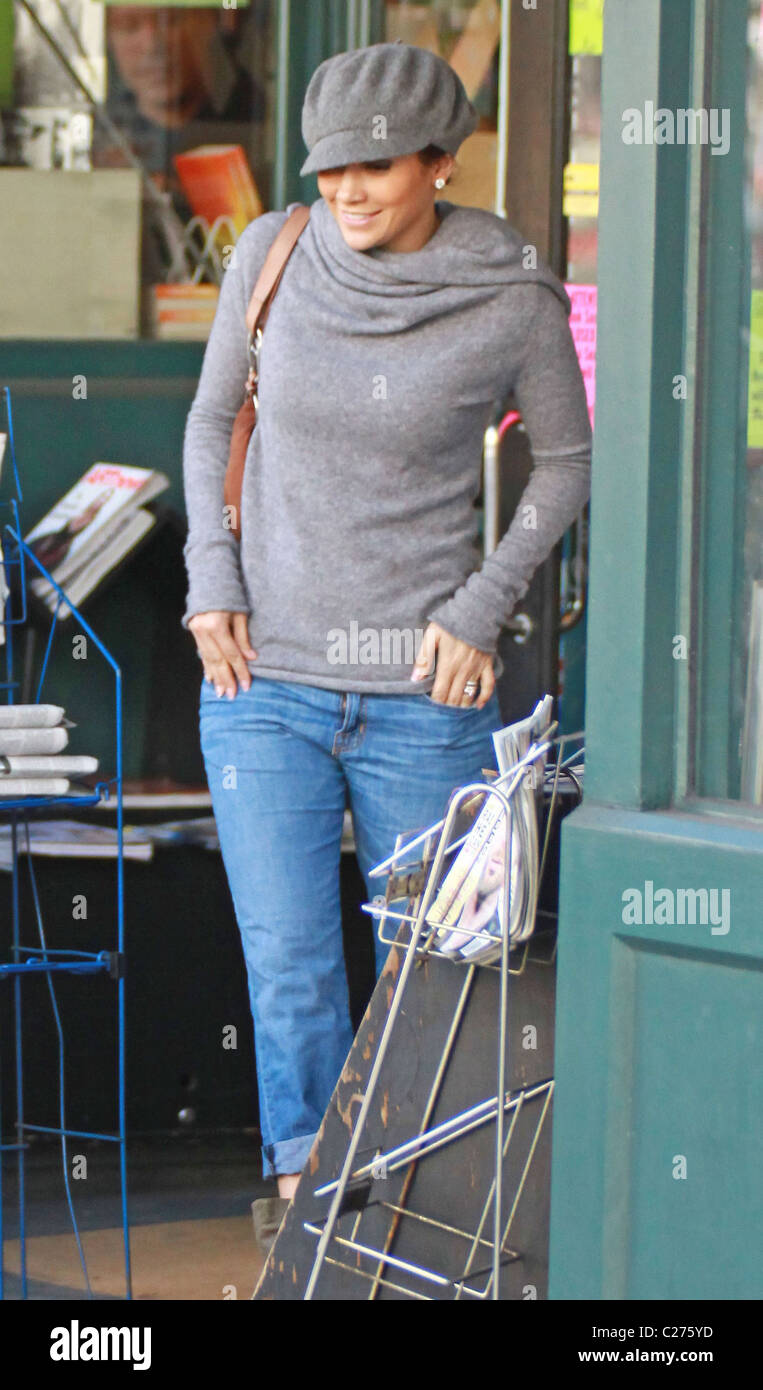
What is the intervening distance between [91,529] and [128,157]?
89 centimetres

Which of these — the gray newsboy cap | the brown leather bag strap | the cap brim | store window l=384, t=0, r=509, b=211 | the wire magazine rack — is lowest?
the wire magazine rack

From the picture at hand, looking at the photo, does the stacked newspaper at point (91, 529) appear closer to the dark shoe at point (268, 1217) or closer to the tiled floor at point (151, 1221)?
the tiled floor at point (151, 1221)

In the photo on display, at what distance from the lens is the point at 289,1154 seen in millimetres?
2643

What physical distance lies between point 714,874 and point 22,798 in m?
1.20

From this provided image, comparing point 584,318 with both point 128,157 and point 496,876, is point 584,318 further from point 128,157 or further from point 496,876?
point 496,876

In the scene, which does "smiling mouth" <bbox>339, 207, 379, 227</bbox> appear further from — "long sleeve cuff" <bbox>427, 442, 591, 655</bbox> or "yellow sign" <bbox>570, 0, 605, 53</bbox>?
"yellow sign" <bbox>570, 0, 605, 53</bbox>

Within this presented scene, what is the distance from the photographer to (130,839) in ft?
11.9

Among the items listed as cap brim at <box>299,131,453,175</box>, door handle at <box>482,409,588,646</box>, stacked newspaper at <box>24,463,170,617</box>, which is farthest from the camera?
door handle at <box>482,409,588,646</box>

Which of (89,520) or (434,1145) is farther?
(89,520)

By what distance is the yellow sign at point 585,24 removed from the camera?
3637 mm
